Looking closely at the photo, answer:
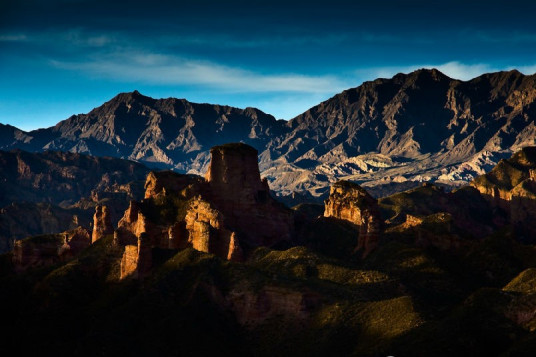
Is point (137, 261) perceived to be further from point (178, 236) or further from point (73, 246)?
point (73, 246)

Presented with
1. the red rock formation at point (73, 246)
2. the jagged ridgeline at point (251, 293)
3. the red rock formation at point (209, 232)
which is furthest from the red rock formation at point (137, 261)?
Answer: the red rock formation at point (73, 246)

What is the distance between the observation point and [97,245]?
185375 mm

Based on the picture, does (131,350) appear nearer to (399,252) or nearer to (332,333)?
(332,333)

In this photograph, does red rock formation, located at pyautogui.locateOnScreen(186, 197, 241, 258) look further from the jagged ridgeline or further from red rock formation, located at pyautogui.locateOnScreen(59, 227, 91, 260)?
red rock formation, located at pyautogui.locateOnScreen(59, 227, 91, 260)

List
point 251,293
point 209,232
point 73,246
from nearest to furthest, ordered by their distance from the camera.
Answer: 1. point 251,293
2. point 209,232
3. point 73,246

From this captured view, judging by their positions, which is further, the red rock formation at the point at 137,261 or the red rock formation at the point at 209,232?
the red rock formation at the point at 209,232

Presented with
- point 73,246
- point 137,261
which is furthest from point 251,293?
point 73,246

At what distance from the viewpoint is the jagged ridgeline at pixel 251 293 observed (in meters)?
123

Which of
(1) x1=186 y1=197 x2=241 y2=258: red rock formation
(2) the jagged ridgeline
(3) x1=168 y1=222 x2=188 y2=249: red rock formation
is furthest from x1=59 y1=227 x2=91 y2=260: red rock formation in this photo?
(1) x1=186 y1=197 x2=241 y2=258: red rock formation

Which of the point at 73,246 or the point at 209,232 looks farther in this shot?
the point at 73,246

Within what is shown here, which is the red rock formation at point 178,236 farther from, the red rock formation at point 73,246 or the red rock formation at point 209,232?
the red rock formation at point 73,246

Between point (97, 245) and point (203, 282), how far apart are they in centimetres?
4630

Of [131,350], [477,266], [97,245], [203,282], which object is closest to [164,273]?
[203,282]

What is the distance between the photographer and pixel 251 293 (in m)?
143
